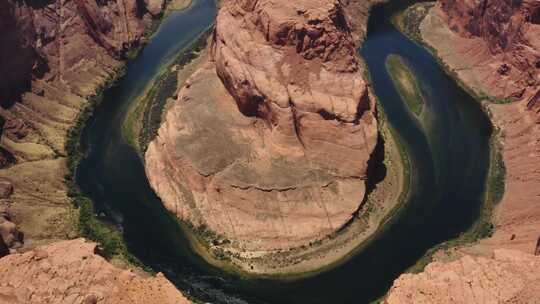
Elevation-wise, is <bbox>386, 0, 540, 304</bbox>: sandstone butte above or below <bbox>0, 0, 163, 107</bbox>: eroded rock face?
below

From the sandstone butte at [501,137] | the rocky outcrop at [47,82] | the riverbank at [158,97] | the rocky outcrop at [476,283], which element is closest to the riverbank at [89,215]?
the rocky outcrop at [47,82]

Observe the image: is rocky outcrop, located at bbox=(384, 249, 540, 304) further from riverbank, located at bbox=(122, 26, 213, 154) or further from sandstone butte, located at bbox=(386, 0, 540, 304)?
riverbank, located at bbox=(122, 26, 213, 154)

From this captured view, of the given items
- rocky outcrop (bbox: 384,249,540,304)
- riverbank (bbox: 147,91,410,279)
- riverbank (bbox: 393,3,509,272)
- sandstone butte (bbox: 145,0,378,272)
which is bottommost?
riverbank (bbox: 393,3,509,272)

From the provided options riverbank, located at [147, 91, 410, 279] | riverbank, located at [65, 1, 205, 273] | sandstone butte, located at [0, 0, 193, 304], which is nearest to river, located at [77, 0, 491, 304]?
riverbank, located at [65, 1, 205, 273]

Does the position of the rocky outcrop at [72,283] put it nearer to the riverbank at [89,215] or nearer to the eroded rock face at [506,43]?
the riverbank at [89,215]

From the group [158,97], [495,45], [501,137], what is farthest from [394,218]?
[495,45]

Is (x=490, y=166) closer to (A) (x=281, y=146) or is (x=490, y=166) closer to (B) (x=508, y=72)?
(B) (x=508, y=72)

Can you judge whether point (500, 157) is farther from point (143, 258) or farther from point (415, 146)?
point (143, 258)
